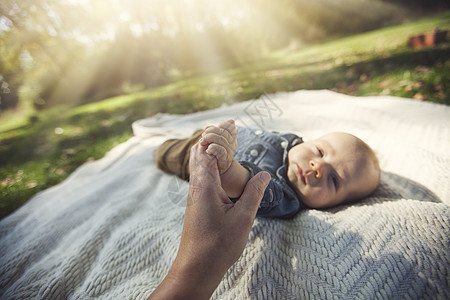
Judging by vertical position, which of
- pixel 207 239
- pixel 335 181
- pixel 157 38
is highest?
pixel 157 38

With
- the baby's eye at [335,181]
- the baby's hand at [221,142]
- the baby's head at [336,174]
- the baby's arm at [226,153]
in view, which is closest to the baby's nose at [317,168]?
the baby's head at [336,174]

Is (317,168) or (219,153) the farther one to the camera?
A: (317,168)

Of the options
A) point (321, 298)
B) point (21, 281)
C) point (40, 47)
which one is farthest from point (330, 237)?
point (40, 47)

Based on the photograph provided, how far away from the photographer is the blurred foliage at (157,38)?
31.1 ft

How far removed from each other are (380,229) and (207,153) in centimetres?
87

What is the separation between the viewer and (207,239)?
27.9 inches

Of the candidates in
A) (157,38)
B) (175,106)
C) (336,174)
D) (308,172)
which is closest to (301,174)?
(308,172)

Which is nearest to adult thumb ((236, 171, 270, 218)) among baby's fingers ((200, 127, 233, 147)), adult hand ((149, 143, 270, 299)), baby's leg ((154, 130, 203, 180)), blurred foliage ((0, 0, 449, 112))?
adult hand ((149, 143, 270, 299))

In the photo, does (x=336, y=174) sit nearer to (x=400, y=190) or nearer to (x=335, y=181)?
(x=335, y=181)

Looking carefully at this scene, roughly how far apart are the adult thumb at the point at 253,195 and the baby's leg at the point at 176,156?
93 cm

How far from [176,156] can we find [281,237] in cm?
108

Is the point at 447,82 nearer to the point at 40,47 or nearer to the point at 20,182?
the point at 20,182

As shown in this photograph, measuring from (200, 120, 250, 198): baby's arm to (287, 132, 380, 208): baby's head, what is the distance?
1.74 feet

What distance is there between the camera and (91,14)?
1013 centimetres
